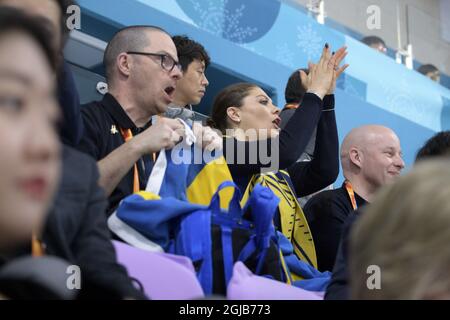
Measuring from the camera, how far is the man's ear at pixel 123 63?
2113 millimetres

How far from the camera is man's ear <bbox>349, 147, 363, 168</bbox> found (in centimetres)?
257

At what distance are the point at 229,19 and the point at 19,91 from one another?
120 inches

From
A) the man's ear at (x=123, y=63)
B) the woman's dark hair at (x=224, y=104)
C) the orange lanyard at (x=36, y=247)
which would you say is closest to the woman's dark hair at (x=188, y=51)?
the woman's dark hair at (x=224, y=104)

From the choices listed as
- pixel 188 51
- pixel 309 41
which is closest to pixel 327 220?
pixel 188 51

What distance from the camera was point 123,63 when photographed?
214 cm

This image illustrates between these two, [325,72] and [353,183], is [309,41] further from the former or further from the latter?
[325,72]

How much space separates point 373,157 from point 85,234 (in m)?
1.63

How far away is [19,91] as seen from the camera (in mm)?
637

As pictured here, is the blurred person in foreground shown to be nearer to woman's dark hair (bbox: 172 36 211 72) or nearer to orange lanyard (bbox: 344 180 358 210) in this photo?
orange lanyard (bbox: 344 180 358 210)

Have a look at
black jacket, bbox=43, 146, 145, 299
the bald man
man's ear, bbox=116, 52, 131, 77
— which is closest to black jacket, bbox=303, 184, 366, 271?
the bald man

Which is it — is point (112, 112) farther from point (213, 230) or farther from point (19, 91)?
point (19, 91)

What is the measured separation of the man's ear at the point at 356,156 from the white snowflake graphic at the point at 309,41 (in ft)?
4.66
